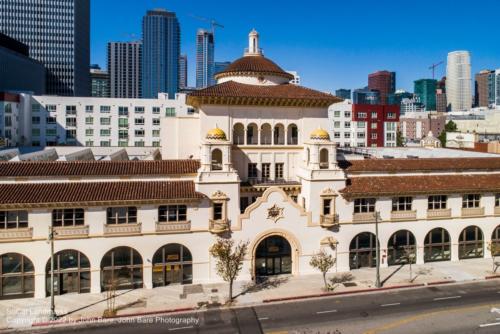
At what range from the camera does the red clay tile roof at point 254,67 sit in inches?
2068

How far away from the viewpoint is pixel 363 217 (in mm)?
44688

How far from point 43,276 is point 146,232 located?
9.35 meters

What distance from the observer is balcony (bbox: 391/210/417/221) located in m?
45.3

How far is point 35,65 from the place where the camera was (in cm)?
16675

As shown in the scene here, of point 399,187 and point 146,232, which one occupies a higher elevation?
point 399,187

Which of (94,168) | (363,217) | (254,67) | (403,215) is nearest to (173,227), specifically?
(94,168)

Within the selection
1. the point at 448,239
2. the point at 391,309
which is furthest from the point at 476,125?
the point at 391,309

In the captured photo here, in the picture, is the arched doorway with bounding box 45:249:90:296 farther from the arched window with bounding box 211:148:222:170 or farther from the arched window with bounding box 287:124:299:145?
the arched window with bounding box 287:124:299:145

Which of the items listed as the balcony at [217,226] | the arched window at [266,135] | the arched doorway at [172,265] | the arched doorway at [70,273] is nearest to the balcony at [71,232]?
the arched doorway at [70,273]

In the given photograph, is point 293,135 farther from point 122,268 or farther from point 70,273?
point 70,273

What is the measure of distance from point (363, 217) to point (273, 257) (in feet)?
33.2

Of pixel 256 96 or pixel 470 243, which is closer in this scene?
pixel 256 96

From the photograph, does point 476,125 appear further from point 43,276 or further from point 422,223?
point 43,276

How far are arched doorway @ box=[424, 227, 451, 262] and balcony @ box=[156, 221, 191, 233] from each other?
25.4 m
